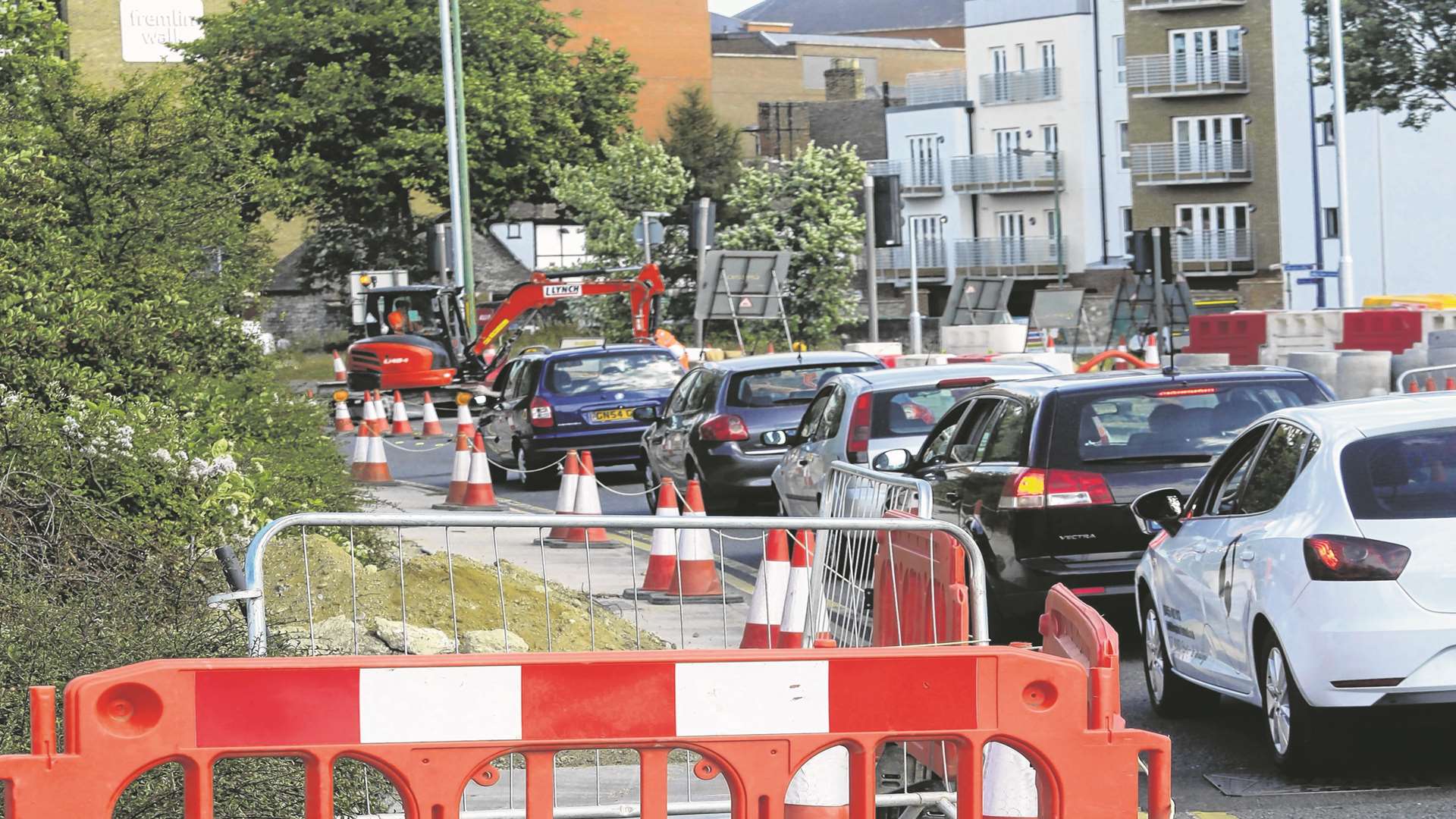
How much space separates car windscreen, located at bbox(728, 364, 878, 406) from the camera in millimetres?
18172

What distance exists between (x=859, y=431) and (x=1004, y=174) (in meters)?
69.6

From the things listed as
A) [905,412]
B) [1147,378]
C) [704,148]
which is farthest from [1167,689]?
[704,148]

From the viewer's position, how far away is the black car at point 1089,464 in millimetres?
10227

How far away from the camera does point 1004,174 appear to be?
82750 millimetres

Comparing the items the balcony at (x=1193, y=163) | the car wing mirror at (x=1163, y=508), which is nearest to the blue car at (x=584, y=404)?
the car wing mirror at (x=1163, y=508)

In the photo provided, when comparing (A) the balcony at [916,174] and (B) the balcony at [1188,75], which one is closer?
(B) the balcony at [1188,75]

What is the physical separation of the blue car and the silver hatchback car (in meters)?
7.20

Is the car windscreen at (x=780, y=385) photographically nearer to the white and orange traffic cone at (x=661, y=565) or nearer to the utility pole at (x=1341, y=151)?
the white and orange traffic cone at (x=661, y=565)

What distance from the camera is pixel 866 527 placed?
632 centimetres

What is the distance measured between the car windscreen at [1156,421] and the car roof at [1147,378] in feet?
0.11

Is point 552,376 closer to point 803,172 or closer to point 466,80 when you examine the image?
point 803,172

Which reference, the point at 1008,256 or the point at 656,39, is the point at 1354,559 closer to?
the point at 1008,256

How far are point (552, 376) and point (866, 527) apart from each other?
16799mm

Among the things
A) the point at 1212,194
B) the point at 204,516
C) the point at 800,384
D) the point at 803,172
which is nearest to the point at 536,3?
the point at 803,172
